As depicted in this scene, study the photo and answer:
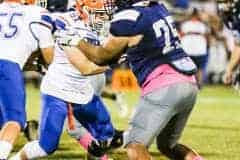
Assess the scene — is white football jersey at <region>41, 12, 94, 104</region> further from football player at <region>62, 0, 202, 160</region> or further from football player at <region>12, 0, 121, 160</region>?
football player at <region>62, 0, 202, 160</region>

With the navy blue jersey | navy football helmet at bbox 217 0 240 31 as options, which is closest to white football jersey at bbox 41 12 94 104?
the navy blue jersey

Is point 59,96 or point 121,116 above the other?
point 59,96

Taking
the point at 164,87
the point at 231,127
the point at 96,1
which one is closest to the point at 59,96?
the point at 96,1

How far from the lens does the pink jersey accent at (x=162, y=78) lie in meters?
6.02

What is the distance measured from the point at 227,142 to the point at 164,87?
3850mm

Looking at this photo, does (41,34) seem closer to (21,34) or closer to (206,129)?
(21,34)

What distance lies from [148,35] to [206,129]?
17.5 ft

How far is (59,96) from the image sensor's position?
23.6 ft

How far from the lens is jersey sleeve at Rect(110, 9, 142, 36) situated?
584 cm

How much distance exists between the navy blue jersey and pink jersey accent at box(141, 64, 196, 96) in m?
0.03

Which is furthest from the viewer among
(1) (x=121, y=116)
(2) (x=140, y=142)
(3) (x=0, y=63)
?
(1) (x=121, y=116)

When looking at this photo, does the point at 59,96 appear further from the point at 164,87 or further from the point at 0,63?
the point at 164,87

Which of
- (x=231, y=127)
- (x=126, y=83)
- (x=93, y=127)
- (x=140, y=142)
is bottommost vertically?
(x=126, y=83)

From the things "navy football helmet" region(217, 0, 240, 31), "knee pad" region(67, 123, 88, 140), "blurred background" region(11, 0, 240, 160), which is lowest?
"blurred background" region(11, 0, 240, 160)
